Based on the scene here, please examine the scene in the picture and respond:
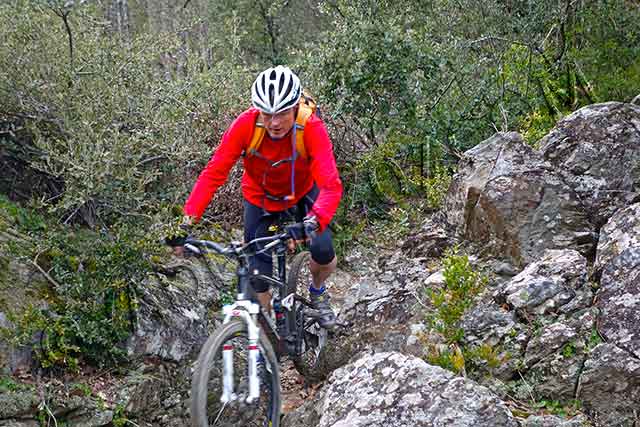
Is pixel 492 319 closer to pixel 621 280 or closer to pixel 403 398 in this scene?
pixel 621 280

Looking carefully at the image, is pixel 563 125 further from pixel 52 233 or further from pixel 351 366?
pixel 52 233

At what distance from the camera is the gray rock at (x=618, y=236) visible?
5.37m

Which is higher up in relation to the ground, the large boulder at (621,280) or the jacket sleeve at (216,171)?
the jacket sleeve at (216,171)

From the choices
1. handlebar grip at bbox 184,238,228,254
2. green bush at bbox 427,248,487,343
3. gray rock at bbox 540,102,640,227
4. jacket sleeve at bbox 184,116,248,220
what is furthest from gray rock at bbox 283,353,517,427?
gray rock at bbox 540,102,640,227

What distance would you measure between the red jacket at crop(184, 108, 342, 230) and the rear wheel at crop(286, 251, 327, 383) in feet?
3.07

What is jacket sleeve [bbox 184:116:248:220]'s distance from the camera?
5.05 meters

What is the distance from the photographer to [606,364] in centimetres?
468

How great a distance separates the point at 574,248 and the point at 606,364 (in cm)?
173

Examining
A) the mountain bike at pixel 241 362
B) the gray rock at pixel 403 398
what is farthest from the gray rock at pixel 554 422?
the mountain bike at pixel 241 362

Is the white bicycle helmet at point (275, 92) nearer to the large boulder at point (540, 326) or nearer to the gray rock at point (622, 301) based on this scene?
the large boulder at point (540, 326)

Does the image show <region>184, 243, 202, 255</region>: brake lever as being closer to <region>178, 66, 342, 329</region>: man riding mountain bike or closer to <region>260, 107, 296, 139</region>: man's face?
<region>178, 66, 342, 329</region>: man riding mountain bike

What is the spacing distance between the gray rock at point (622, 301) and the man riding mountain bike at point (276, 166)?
7.07ft

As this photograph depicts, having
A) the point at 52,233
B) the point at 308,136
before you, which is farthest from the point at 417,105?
the point at 52,233

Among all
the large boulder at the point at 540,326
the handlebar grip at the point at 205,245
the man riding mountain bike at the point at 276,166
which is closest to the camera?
the handlebar grip at the point at 205,245
